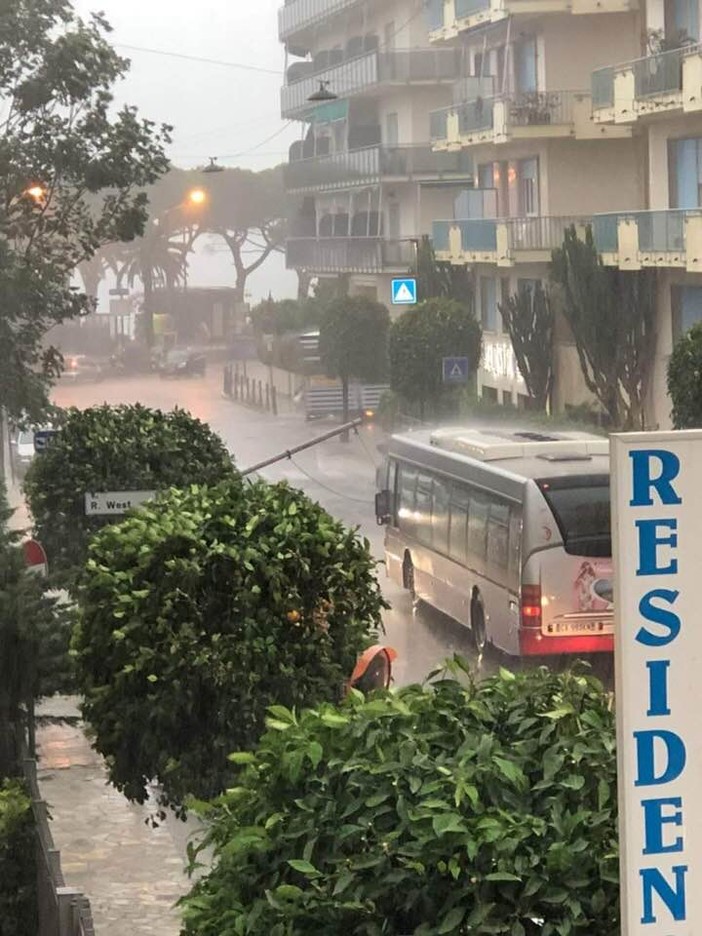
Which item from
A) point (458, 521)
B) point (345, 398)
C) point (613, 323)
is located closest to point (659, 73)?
point (613, 323)

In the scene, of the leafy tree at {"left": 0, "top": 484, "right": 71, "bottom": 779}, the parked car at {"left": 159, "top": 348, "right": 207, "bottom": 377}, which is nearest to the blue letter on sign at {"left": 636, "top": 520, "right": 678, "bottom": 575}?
the leafy tree at {"left": 0, "top": 484, "right": 71, "bottom": 779}

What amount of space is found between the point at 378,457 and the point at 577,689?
145ft

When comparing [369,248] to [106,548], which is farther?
[369,248]

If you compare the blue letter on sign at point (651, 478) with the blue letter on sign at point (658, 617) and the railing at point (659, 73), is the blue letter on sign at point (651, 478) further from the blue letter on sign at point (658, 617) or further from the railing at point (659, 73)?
the railing at point (659, 73)

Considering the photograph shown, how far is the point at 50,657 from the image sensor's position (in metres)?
11.8

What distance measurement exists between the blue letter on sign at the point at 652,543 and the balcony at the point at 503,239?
38.5 meters

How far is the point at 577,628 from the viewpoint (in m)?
19.6

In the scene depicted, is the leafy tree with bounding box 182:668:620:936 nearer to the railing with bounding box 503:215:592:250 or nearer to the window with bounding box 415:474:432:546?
the window with bounding box 415:474:432:546

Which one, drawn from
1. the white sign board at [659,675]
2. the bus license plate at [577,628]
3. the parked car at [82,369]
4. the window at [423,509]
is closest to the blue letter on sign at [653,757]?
the white sign board at [659,675]

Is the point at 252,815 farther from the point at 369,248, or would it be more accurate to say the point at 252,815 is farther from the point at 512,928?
the point at 369,248

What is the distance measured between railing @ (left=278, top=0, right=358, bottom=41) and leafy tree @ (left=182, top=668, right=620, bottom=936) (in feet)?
206

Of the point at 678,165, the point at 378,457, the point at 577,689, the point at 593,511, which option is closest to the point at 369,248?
the point at 378,457

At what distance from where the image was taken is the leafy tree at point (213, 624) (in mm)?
9242

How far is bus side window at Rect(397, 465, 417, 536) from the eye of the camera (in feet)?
77.5
